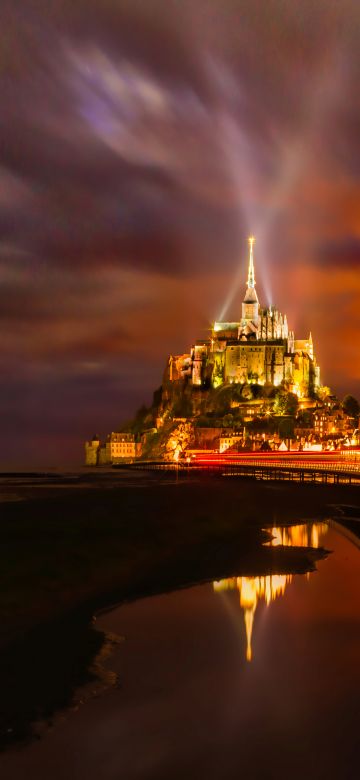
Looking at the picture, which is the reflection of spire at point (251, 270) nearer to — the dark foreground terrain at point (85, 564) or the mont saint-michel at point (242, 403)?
the mont saint-michel at point (242, 403)

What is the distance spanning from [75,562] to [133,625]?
5082mm

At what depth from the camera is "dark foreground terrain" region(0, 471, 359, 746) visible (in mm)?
12100

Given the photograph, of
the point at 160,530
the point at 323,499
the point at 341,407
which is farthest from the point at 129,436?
the point at 160,530

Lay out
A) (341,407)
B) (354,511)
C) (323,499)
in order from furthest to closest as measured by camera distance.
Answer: (341,407)
(323,499)
(354,511)

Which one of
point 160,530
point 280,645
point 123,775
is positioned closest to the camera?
point 123,775

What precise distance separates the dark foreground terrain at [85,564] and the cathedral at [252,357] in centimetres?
11437

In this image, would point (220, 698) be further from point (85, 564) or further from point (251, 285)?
point (251, 285)

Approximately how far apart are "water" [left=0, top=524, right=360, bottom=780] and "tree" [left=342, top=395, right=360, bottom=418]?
13726 cm

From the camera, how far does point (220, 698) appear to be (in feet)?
38.8

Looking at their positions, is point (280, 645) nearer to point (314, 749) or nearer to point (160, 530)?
point (314, 749)

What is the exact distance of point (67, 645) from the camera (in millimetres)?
13797

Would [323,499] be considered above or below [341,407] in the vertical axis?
below

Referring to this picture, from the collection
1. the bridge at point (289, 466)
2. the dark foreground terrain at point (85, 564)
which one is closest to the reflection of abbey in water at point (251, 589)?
the dark foreground terrain at point (85, 564)

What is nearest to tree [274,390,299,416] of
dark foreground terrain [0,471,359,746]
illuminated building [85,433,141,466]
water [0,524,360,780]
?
illuminated building [85,433,141,466]
